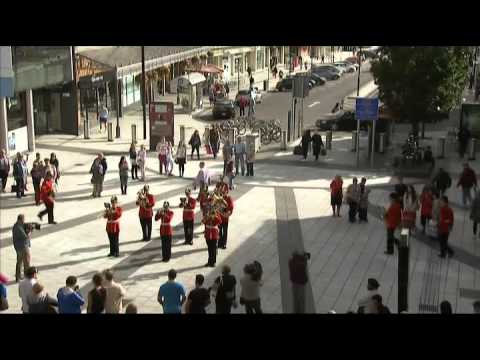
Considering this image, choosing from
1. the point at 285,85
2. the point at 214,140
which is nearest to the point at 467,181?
the point at 214,140

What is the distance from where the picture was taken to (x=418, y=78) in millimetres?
26750

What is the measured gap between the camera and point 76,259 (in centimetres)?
1631

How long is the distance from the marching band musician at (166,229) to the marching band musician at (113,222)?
83 cm

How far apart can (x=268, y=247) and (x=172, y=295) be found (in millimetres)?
5984

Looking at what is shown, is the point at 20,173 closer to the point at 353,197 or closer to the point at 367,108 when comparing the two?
the point at 353,197

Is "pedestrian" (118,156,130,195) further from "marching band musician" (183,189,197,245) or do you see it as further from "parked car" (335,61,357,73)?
"parked car" (335,61,357,73)

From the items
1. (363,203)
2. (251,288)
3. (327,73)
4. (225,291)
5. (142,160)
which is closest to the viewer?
(225,291)

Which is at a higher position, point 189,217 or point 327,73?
point 327,73

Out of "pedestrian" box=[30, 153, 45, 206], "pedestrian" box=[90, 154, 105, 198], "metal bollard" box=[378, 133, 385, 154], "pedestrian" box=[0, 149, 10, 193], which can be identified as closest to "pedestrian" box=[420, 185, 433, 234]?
"pedestrian" box=[90, 154, 105, 198]

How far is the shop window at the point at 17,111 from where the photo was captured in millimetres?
27797

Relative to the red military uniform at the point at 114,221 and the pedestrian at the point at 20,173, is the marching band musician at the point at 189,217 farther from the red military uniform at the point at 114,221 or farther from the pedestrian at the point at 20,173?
the pedestrian at the point at 20,173
